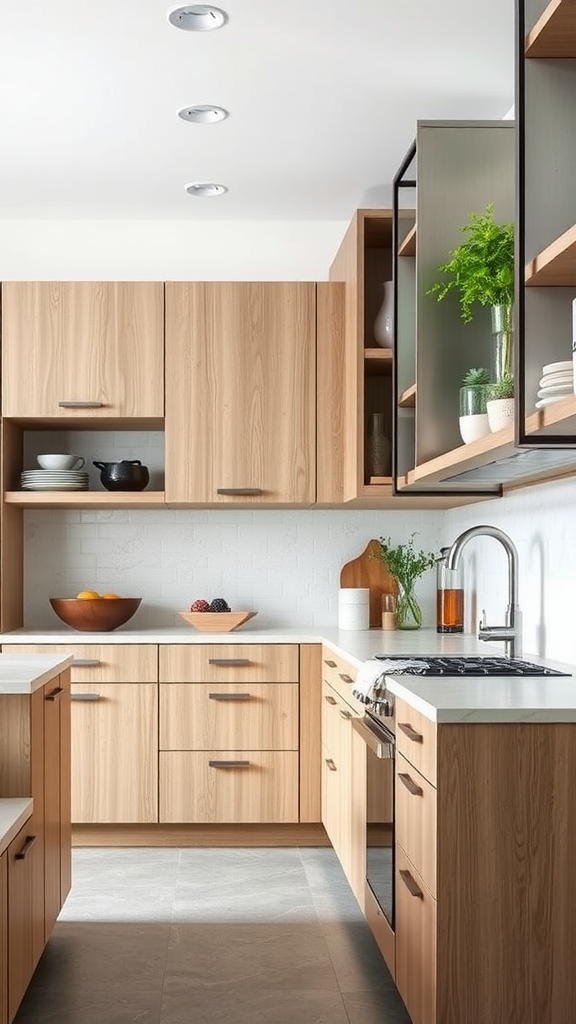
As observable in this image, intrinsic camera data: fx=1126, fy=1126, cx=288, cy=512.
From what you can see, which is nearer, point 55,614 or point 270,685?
point 270,685

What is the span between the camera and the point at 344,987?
311 cm

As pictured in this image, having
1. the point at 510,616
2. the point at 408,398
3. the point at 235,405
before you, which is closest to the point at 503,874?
the point at 510,616

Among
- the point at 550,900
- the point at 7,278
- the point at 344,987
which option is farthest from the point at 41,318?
the point at 550,900

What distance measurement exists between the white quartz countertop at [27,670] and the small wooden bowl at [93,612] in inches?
47.1

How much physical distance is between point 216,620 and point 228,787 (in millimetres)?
699

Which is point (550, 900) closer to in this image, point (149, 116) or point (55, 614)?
point (149, 116)

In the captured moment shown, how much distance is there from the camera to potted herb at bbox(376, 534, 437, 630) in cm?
492

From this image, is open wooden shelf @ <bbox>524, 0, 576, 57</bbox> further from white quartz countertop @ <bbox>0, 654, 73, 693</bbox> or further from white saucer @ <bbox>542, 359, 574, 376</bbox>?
white quartz countertop @ <bbox>0, 654, 73, 693</bbox>

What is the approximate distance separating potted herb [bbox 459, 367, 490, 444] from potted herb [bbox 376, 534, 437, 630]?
1882 millimetres

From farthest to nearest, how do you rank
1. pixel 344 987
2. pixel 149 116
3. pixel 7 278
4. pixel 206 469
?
pixel 7 278 → pixel 206 469 → pixel 149 116 → pixel 344 987

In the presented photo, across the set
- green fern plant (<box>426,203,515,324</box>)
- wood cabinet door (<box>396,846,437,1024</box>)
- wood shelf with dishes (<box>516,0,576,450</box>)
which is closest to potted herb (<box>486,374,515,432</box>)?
green fern plant (<box>426,203,515,324</box>)

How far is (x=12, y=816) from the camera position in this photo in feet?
8.40

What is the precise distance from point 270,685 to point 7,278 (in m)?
2.23

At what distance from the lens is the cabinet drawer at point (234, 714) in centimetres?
460
